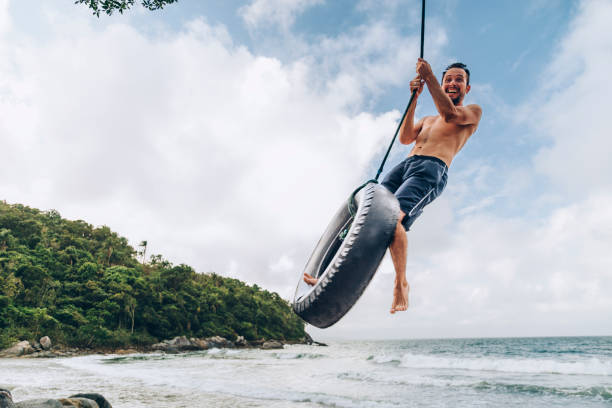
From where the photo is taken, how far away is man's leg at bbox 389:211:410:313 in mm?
2680

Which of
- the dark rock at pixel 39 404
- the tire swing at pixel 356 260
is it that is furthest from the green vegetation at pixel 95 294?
the tire swing at pixel 356 260

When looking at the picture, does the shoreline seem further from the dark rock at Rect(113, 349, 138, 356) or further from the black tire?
the black tire

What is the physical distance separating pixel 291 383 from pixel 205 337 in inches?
1545

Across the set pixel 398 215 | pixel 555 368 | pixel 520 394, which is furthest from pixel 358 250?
pixel 555 368

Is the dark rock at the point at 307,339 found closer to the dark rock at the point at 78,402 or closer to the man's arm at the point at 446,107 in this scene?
the dark rock at the point at 78,402

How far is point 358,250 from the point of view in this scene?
101 inches

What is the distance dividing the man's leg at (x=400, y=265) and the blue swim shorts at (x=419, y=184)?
4.5 inches

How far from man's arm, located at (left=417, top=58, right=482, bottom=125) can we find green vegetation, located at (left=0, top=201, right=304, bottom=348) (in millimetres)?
35682

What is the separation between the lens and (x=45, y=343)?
32.0 meters

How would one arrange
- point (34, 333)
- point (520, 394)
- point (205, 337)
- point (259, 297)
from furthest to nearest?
point (259, 297), point (205, 337), point (34, 333), point (520, 394)

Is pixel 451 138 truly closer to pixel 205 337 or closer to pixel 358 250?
pixel 358 250

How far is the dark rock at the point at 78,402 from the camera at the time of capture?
7205mm

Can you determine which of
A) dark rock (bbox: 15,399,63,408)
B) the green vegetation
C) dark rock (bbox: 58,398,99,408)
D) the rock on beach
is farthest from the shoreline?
dark rock (bbox: 15,399,63,408)

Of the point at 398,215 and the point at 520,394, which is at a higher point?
the point at 398,215
